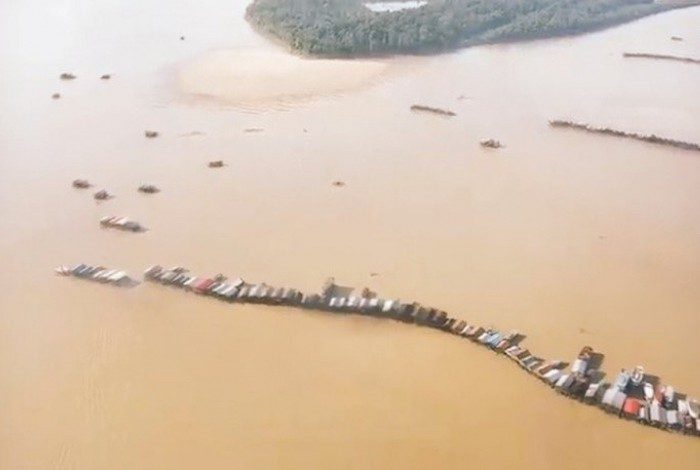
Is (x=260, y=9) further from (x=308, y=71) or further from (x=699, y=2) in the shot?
(x=699, y=2)

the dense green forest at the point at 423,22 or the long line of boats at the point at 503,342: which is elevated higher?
the dense green forest at the point at 423,22

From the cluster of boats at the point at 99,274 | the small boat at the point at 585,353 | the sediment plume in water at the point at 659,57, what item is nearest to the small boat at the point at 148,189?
the cluster of boats at the point at 99,274

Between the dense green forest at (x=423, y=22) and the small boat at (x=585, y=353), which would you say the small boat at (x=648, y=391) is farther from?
the dense green forest at (x=423, y=22)

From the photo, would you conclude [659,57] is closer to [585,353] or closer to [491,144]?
[491,144]

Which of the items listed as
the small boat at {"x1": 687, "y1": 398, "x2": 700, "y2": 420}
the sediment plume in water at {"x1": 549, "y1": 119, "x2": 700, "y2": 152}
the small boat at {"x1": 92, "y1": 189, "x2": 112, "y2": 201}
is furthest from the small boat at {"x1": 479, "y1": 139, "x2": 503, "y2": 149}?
the small boat at {"x1": 687, "y1": 398, "x2": 700, "y2": 420}

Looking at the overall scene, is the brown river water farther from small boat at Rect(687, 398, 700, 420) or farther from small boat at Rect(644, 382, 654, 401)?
small boat at Rect(644, 382, 654, 401)

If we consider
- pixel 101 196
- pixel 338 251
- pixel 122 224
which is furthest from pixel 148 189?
pixel 338 251

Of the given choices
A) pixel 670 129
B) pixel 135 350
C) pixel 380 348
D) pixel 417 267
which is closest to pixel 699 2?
pixel 670 129
